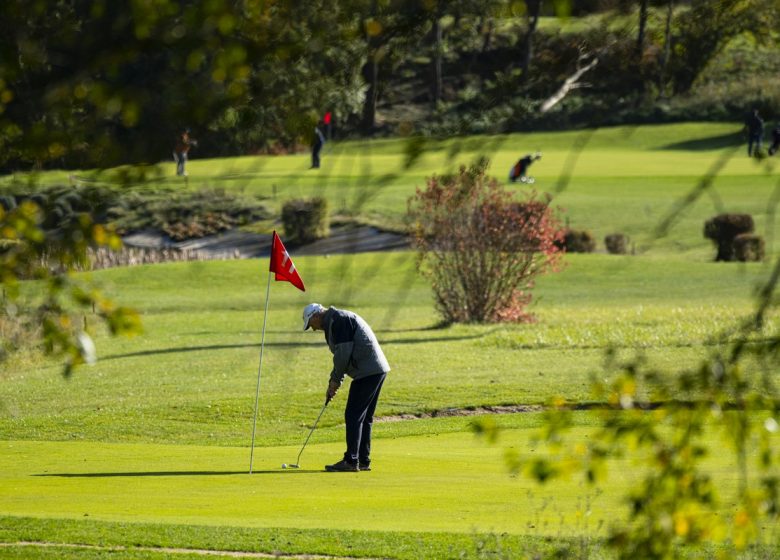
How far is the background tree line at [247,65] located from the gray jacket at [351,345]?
298 inches

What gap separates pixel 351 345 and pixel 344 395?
9371mm

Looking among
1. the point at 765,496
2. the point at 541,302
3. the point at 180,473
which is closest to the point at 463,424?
the point at 180,473

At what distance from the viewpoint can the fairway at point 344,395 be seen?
10102mm

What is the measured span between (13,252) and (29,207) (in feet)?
0.62

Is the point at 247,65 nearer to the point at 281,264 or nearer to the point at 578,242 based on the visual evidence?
the point at 281,264

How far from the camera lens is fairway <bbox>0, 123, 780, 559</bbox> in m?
10.1

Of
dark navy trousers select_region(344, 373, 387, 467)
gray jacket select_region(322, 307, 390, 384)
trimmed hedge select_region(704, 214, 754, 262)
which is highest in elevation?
A: trimmed hedge select_region(704, 214, 754, 262)

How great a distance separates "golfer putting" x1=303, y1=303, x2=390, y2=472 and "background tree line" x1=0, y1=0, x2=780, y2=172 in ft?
24.7

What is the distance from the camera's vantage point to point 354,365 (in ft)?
44.8

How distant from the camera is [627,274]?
43938 mm

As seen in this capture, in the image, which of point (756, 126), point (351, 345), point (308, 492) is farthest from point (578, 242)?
point (756, 126)

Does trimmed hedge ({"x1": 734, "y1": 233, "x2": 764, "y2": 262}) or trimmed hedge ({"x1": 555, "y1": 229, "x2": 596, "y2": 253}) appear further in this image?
trimmed hedge ({"x1": 555, "y1": 229, "x2": 596, "y2": 253})

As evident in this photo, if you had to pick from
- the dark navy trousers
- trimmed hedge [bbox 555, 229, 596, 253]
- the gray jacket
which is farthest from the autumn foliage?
the gray jacket

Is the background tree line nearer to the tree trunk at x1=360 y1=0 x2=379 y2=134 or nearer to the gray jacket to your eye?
the tree trunk at x1=360 y1=0 x2=379 y2=134
